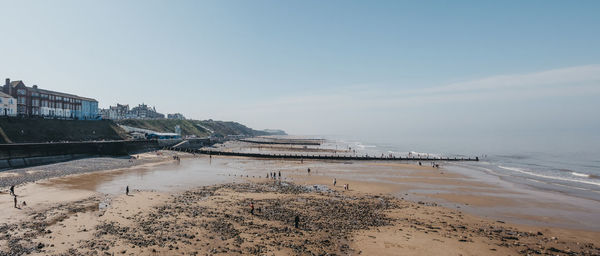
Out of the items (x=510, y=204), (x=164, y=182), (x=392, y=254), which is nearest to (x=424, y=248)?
(x=392, y=254)

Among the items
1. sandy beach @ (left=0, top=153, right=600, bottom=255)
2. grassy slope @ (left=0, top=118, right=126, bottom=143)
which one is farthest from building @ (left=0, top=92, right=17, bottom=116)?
sandy beach @ (left=0, top=153, right=600, bottom=255)

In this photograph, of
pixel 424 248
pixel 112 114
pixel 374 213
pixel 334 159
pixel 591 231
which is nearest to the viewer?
pixel 424 248

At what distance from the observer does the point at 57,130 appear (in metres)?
71.8

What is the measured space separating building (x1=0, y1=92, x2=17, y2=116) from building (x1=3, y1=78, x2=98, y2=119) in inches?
77.1

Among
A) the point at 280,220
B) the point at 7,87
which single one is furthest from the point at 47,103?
the point at 280,220

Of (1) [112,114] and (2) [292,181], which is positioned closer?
(2) [292,181]

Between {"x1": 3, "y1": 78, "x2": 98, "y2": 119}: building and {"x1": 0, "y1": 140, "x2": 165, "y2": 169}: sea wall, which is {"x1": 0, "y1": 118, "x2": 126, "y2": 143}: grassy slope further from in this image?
{"x1": 0, "y1": 140, "x2": 165, "y2": 169}: sea wall

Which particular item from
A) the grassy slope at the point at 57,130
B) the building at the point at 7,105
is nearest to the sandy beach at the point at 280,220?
the grassy slope at the point at 57,130

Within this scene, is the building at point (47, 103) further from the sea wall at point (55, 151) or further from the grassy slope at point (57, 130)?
the sea wall at point (55, 151)

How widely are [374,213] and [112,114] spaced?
18845cm

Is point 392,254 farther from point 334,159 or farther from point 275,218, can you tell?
point 334,159

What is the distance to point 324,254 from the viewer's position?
17.5 m

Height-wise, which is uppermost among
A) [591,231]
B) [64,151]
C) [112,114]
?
[112,114]

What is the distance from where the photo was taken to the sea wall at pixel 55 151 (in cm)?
4769
